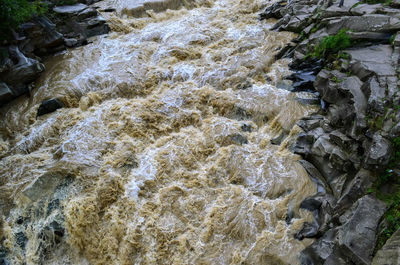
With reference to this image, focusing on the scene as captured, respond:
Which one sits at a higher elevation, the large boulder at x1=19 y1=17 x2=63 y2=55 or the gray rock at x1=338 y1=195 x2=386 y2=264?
the large boulder at x1=19 y1=17 x2=63 y2=55

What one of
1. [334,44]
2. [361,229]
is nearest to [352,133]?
[361,229]

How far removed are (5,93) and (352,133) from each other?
1146cm

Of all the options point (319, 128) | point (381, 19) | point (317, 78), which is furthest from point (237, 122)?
point (381, 19)

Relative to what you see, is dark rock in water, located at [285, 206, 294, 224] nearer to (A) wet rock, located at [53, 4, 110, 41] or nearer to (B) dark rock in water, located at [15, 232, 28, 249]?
(B) dark rock in water, located at [15, 232, 28, 249]

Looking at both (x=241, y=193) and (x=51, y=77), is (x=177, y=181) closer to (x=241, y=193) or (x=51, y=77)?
(x=241, y=193)

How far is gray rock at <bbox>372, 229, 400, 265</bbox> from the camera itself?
3949 millimetres

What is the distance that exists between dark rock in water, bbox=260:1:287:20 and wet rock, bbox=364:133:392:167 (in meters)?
9.75

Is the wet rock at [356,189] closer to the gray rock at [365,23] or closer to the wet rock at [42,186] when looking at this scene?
the gray rock at [365,23]

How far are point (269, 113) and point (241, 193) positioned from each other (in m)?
3.10

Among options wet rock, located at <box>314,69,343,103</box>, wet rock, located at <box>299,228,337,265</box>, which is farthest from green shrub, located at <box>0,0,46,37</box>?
wet rock, located at <box>299,228,337,265</box>

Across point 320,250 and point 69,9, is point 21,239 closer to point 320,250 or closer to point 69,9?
point 320,250

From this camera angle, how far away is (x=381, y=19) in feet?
26.4

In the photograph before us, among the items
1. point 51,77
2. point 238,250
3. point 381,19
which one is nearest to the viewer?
point 238,250

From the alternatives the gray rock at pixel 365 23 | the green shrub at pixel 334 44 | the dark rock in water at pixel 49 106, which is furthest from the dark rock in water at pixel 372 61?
the dark rock in water at pixel 49 106
